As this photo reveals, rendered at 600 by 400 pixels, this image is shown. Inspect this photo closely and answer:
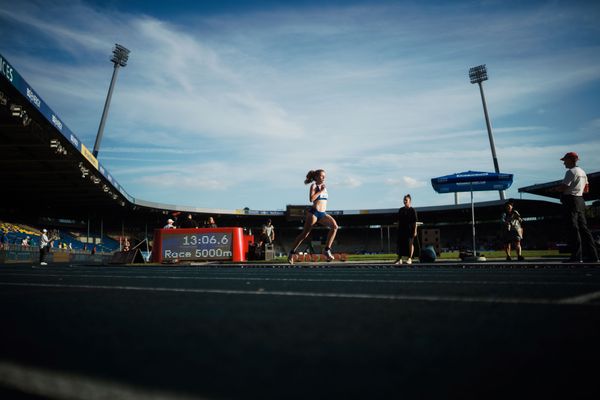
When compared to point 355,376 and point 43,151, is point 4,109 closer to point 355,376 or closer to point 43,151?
point 43,151

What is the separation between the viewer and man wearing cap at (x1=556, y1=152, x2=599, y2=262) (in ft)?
23.7

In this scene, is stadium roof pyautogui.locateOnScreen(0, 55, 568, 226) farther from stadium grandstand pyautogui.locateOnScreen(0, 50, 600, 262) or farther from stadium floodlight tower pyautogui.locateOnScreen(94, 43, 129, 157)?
stadium floodlight tower pyautogui.locateOnScreen(94, 43, 129, 157)

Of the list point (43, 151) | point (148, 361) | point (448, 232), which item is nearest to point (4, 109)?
point (43, 151)

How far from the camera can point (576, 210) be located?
721 centimetres

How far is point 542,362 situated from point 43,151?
2360 centimetres

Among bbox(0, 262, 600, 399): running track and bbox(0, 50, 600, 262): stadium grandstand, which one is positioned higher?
bbox(0, 50, 600, 262): stadium grandstand

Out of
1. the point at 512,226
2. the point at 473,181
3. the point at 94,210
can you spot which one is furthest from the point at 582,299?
the point at 94,210

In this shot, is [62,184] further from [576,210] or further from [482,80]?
[482,80]

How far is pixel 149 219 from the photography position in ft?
152

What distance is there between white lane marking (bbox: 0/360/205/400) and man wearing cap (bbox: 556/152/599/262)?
26.5 ft

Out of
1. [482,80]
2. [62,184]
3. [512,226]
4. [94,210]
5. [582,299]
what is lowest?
[582,299]

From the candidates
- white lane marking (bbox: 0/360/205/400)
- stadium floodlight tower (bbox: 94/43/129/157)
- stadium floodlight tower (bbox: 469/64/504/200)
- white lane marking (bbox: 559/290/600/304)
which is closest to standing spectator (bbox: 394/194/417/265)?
white lane marking (bbox: 559/290/600/304)

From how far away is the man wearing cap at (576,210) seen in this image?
23.7ft

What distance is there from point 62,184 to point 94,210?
11.8 m
